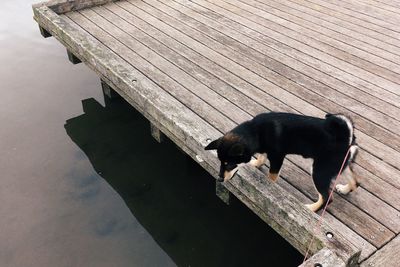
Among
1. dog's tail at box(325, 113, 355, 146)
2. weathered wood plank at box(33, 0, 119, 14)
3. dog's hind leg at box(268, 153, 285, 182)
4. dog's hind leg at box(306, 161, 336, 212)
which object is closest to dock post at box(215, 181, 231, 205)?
dog's hind leg at box(268, 153, 285, 182)

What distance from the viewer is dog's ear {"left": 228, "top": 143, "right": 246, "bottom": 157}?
2.94 meters

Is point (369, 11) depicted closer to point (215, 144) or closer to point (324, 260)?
point (215, 144)

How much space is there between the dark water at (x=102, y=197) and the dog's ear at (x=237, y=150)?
188 centimetres

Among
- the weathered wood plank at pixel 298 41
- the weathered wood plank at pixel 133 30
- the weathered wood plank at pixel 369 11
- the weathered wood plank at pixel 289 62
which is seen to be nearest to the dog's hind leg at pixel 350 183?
the weathered wood plank at pixel 289 62

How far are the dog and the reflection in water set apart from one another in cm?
155

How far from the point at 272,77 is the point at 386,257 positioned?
272 centimetres

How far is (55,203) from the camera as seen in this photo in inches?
198

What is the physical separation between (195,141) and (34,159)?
10.5ft

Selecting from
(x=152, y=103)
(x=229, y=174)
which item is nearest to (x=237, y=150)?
(x=229, y=174)

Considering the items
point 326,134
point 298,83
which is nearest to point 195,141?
point 326,134

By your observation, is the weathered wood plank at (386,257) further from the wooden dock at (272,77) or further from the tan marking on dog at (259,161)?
the tan marking on dog at (259,161)

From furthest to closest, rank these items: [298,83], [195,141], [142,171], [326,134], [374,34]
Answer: [374,34] → [142,171] → [298,83] → [195,141] → [326,134]

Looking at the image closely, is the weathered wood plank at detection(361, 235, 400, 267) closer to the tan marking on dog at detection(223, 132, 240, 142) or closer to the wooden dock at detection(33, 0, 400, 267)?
the wooden dock at detection(33, 0, 400, 267)

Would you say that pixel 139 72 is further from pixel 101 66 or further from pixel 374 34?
pixel 374 34
